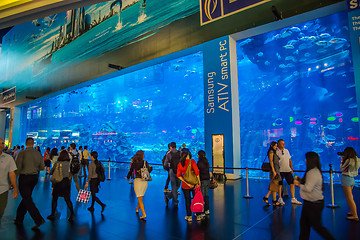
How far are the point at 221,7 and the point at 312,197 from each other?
11.8 feet

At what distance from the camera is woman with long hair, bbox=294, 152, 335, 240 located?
2713 mm

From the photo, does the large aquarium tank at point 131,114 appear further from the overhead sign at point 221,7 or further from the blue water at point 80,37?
the overhead sign at point 221,7

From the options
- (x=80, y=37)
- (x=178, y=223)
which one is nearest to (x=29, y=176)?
(x=178, y=223)

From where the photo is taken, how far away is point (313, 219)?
2725 millimetres

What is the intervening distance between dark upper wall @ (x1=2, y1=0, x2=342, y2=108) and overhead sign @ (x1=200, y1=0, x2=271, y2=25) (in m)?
5.41

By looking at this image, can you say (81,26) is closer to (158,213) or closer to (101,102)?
(158,213)

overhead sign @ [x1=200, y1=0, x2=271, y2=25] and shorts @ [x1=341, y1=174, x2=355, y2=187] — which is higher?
overhead sign @ [x1=200, y1=0, x2=271, y2=25]

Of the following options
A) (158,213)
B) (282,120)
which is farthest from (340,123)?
(158,213)

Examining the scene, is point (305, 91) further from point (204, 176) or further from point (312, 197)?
point (312, 197)

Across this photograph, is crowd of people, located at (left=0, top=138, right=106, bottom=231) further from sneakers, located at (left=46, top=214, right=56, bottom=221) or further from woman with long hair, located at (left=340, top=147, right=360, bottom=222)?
woman with long hair, located at (left=340, top=147, right=360, bottom=222)

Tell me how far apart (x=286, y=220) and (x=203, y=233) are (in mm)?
1871

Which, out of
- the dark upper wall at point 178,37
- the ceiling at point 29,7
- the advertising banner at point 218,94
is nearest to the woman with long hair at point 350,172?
the ceiling at point 29,7

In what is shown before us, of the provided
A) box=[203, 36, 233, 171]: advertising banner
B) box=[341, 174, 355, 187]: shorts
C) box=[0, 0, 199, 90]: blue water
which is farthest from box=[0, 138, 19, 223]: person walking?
box=[0, 0, 199, 90]: blue water

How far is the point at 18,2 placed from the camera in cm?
279
